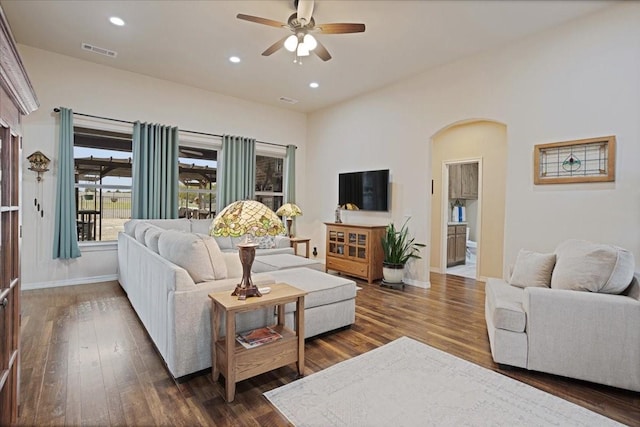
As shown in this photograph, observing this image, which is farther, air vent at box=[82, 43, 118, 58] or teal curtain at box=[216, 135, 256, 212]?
teal curtain at box=[216, 135, 256, 212]

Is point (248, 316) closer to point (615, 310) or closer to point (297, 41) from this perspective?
point (615, 310)

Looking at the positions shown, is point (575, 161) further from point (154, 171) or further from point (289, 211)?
point (154, 171)

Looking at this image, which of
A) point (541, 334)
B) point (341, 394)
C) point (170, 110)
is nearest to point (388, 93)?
point (170, 110)

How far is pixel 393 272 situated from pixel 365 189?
1.66m

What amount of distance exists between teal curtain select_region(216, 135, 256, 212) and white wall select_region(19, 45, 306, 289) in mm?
391

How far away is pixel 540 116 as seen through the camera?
3746 millimetres

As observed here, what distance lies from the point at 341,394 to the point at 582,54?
4.18 m

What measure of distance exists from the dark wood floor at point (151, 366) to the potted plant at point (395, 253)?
2.64ft

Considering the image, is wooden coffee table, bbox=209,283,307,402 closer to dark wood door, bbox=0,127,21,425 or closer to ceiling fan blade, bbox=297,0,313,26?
dark wood door, bbox=0,127,21,425

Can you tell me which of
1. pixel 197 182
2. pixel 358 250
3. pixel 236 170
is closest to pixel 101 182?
pixel 197 182

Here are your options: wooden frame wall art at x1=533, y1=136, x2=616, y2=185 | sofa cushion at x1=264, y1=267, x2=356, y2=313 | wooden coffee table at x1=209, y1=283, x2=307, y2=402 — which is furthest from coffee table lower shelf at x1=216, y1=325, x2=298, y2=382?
wooden frame wall art at x1=533, y1=136, x2=616, y2=185

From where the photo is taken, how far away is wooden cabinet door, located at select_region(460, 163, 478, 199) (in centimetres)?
689

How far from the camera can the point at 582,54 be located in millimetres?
3449

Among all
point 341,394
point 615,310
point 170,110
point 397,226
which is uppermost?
point 170,110
